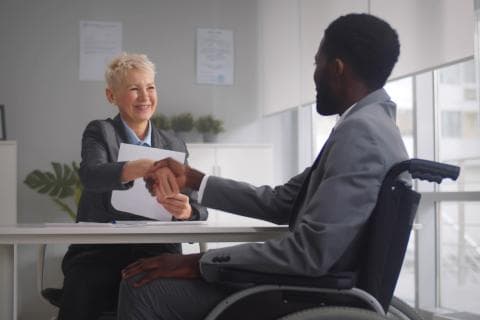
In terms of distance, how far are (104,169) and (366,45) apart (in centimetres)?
108

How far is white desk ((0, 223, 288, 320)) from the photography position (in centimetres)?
182

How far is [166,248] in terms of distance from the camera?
8.10ft

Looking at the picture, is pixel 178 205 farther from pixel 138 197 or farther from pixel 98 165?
pixel 98 165

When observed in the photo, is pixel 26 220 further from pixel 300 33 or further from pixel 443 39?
pixel 443 39

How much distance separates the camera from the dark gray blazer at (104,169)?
240 centimetres

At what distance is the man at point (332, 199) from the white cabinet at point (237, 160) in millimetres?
2906

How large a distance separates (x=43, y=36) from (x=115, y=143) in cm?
270

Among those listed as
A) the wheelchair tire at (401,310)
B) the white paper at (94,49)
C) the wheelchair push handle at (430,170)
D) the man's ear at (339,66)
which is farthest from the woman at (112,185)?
the white paper at (94,49)

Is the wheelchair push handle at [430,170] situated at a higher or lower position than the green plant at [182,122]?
lower

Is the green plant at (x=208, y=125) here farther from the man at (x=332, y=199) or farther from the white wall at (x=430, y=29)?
the man at (x=332, y=199)

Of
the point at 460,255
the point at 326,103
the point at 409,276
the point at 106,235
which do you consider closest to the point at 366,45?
the point at 326,103

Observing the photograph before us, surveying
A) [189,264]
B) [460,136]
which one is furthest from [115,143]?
[460,136]

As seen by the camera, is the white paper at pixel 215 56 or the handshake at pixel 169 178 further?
the white paper at pixel 215 56

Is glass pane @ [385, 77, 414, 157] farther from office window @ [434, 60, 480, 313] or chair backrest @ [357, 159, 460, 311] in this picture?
chair backrest @ [357, 159, 460, 311]
